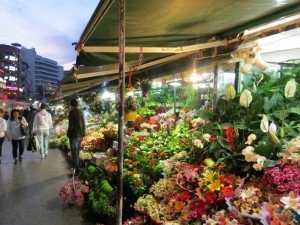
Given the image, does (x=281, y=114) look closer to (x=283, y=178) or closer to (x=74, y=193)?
(x=283, y=178)

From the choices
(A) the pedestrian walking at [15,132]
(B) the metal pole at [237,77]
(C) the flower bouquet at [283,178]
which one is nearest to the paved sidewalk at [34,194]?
(A) the pedestrian walking at [15,132]

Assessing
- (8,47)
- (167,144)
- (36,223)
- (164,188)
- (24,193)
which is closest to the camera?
(164,188)

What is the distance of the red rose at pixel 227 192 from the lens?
3.48 meters

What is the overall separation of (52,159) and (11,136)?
1962mm

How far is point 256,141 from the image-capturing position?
4.05 m

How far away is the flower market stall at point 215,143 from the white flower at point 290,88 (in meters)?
0.01

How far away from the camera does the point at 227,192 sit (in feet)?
11.5

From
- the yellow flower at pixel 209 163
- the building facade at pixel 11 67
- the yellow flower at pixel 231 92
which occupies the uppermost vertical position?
the building facade at pixel 11 67

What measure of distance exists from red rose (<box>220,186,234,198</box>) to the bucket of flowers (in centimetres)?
428

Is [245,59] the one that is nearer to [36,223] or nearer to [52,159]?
[36,223]

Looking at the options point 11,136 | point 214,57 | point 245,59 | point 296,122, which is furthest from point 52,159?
point 296,122

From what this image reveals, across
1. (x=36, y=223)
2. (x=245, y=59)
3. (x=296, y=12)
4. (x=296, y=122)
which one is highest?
(x=296, y=12)

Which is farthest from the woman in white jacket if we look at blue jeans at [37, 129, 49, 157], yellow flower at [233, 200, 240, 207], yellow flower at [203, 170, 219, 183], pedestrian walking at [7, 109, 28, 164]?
yellow flower at [233, 200, 240, 207]

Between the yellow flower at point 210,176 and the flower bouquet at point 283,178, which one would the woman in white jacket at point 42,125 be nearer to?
the yellow flower at point 210,176
